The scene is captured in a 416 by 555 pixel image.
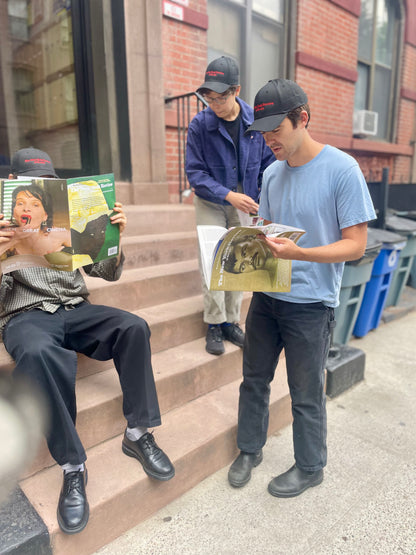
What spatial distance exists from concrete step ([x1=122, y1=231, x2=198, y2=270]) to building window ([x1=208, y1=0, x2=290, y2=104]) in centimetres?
315

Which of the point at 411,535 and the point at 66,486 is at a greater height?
the point at 66,486

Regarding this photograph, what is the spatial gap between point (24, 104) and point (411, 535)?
6263 mm

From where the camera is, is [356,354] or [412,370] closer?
[356,354]

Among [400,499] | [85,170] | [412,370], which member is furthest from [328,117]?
[400,499]

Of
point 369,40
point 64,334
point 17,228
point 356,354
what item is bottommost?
point 356,354

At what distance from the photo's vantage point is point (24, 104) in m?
5.66

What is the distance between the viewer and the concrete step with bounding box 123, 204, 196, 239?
407cm

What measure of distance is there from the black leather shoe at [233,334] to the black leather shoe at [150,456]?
1106 millimetres

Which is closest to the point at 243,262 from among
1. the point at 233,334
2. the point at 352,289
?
the point at 233,334

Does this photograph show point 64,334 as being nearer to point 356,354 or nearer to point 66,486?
point 66,486

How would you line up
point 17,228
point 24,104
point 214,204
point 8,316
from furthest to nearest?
point 24,104
point 214,204
point 8,316
point 17,228

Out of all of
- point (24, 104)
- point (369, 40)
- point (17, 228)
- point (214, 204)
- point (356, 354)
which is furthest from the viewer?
point (369, 40)

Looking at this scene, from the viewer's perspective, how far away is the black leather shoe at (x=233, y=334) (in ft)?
10.1

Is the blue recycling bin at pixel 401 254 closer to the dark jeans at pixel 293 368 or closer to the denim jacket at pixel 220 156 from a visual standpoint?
the denim jacket at pixel 220 156
